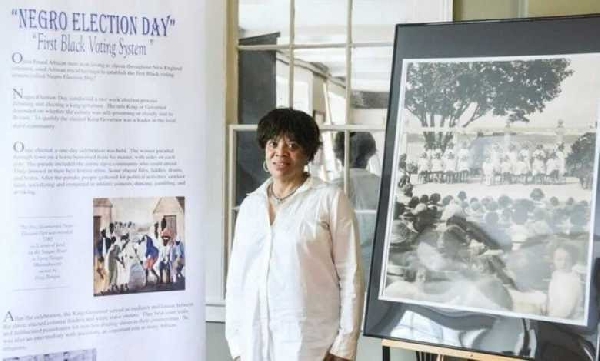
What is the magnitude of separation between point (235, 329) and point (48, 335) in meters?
0.55

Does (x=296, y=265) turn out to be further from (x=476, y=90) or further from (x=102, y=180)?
(x=476, y=90)

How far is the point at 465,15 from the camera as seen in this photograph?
267 centimetres

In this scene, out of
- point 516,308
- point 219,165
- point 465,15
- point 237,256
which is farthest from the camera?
point 219,165

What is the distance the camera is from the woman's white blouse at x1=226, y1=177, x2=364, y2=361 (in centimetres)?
212

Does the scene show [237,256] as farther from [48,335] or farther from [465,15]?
[465,15]

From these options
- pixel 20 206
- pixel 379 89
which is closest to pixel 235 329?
pixel 20 206

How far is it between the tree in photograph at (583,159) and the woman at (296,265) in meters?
0.65

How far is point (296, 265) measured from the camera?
6.93 ft

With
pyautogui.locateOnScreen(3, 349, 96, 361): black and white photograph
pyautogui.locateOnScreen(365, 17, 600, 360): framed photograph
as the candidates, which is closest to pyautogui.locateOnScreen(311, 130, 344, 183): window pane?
pyautogui.locateOnScreen(365, 17, 600, 360): framed photograph

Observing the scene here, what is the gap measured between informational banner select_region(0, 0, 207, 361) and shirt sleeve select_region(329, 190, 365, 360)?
482mm

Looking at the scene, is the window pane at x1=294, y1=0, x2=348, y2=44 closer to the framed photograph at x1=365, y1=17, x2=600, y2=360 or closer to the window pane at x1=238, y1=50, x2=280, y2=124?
the window pane at x1=238, y1=50, x2=280, y2=124

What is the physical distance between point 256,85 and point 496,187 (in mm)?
1192

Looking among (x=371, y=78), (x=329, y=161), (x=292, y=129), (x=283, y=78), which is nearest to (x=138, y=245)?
(x=292, y=129)

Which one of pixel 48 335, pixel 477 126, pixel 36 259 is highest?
pixel 477 126
